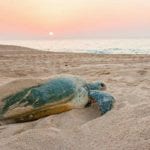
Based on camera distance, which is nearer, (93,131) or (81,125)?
(93,131)

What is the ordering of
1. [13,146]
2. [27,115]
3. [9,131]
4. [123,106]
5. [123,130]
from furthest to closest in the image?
[123,106] → [27,115] → [9,131] → [123,130] → [13,146]

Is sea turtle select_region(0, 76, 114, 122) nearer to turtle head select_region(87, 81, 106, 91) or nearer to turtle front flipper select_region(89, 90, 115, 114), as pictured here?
turtle front flipper select_region(89, 90, 115, 114)

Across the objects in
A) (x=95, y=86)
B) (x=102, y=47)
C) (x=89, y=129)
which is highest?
(x=95, y=86)

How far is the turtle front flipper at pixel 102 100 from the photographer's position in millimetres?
4176

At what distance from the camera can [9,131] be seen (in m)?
3.65

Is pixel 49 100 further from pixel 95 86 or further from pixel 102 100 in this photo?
pixel 95 86

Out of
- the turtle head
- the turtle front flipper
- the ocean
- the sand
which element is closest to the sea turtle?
the turtle front flipper

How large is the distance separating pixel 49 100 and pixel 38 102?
0.14 metres

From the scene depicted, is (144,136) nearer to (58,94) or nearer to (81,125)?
(81,125)

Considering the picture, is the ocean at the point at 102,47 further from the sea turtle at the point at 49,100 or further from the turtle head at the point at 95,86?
the sea turtle at the point at 49,100

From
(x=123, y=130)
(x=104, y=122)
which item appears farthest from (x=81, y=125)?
(x=123, y=130)

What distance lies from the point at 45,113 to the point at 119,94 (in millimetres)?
1355

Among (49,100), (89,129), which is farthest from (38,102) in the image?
(89,129)

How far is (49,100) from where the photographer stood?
407 cm
